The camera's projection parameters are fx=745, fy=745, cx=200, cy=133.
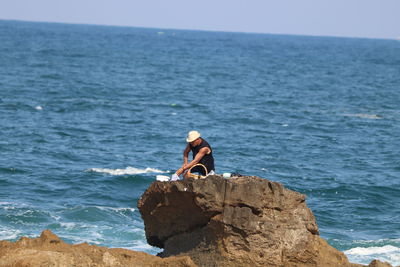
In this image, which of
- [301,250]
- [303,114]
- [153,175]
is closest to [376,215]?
[153,175]

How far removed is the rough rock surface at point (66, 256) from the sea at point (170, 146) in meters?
6.88

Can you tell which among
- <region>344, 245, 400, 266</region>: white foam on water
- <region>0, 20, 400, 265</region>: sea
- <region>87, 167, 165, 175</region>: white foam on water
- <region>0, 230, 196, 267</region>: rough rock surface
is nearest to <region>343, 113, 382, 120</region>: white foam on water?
<region>0, 20, 400, 265</region>: sea

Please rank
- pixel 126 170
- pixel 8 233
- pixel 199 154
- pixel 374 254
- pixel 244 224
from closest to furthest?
pixel 244 224, pixel 199 154, pixel 374 254, pixel 8 233, pixel 126 170

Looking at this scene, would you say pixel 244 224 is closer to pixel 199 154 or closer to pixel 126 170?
pixel 199 154

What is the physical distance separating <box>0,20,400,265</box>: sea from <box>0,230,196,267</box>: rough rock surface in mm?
6877

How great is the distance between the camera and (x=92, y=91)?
62.2 metres

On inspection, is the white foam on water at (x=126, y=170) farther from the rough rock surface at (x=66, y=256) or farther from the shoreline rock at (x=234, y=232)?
the rough rock surface at (x=66, y=256)

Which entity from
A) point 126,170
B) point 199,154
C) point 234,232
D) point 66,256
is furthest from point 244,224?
point 126,170

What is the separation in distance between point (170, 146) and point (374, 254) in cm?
1893

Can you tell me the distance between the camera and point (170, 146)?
39.1 m

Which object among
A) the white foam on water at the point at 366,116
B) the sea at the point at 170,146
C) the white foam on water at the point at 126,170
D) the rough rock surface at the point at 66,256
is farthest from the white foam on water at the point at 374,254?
the white foam on water at the point at 366,116

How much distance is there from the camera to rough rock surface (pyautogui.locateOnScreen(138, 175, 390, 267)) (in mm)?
14039

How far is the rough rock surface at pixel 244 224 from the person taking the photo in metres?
14.0

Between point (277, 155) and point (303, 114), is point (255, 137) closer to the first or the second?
point (277, 155)
